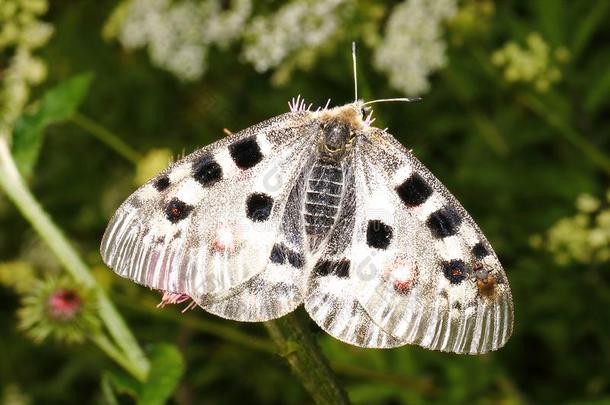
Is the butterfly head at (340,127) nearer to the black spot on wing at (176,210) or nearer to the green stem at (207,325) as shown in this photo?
the black spot on wing at (176,210)

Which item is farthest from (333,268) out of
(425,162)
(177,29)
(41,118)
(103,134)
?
(177,29)

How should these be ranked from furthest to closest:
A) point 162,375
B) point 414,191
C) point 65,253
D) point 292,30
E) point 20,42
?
1. point 292,30
2. point 20,42
3. point 65,253
4. point 162,375
5. point 414,191

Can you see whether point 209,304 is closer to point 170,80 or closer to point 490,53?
point 490,53

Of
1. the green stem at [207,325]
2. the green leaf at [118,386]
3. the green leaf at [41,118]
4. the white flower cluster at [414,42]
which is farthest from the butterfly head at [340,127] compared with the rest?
the green stem at [207,325]

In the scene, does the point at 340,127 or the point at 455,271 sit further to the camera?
the point at 340,127

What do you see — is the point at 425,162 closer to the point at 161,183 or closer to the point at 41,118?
the point at 41,118
